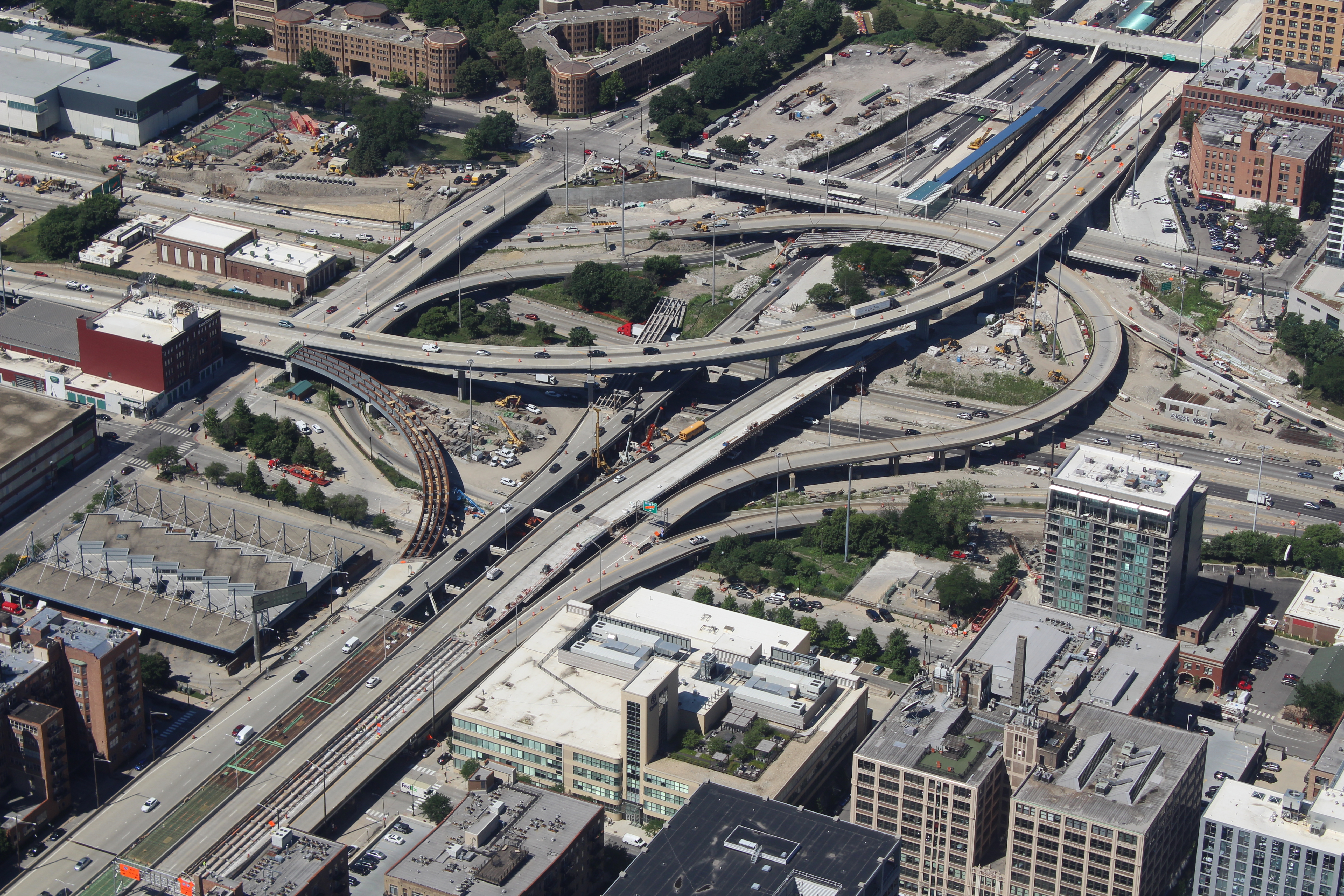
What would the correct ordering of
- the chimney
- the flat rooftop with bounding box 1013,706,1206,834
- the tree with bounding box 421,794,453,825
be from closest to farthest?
1. the flat rooftop with bounding box 1013,706,1206,834
2. the chimney
3. the tree with bounding box 421,794,453,825

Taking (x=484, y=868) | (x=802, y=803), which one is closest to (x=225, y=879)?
(x=484, y=868)

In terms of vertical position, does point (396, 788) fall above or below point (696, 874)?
below

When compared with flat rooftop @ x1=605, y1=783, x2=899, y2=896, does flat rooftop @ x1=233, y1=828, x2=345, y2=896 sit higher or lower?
lower

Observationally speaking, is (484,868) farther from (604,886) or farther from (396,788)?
(396,788)

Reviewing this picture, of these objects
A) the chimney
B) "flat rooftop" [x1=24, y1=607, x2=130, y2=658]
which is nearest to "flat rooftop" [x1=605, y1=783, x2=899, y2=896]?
the chimney

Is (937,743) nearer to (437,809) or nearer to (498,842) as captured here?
(498,842)

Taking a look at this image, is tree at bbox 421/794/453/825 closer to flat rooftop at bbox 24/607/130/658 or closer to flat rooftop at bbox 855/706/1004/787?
flat rooftop at bbox 24/607/130/658
